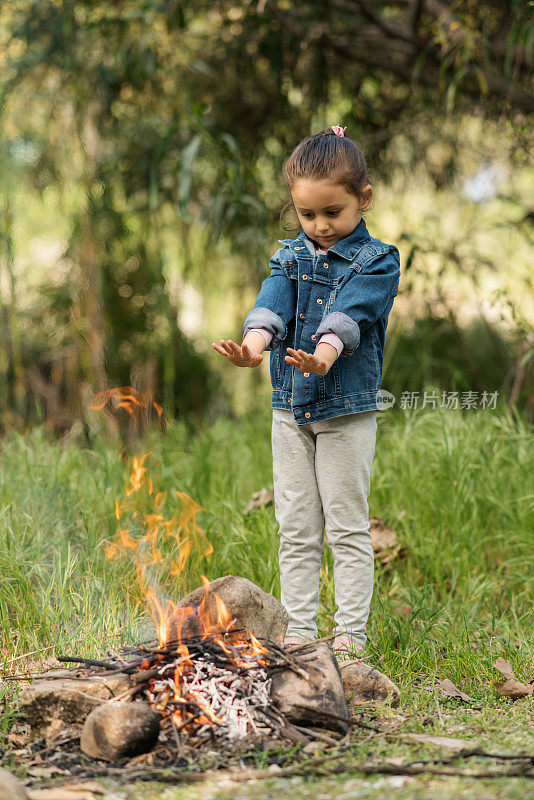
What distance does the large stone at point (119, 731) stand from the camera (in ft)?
6.11

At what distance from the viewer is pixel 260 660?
2.12 meters

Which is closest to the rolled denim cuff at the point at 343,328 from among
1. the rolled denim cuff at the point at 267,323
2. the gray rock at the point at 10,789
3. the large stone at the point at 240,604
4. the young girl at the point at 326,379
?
the young girl at the point at 326,379

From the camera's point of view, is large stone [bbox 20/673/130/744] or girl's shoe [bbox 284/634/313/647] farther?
girl's shoe [bbox 284/634/313/647]

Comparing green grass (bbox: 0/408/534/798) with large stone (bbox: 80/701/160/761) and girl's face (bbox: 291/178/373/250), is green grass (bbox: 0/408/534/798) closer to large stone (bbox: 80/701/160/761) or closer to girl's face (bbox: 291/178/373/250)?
large stone (bbox: 80/701/160/761)

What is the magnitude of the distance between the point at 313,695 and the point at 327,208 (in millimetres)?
1358

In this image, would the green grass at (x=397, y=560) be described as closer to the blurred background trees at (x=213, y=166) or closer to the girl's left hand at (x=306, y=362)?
the girl's left hand at (x=306, y=362)

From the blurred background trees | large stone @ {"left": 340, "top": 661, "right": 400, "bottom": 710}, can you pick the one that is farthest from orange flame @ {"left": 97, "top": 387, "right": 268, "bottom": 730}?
the blurred background trees

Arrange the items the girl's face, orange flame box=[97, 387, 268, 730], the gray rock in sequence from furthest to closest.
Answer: the girl's face → orange flame box=[97, 387, 268, 730] → the gray rock

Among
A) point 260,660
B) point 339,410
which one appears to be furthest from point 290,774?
point 339,410

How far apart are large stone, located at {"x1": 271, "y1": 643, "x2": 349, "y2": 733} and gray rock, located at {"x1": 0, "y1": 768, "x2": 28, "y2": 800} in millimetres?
649

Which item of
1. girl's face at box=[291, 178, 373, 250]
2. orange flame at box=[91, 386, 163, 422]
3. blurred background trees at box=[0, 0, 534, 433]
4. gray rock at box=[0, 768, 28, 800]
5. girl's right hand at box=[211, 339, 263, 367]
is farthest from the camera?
orange flame at box=[91, 386, 163, 422]

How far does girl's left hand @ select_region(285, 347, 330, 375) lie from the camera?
2.11 metres

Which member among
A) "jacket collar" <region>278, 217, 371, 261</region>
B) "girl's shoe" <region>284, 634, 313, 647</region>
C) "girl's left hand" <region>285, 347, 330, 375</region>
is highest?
"jacket collar" <region>278, 217, 371, 261</region>

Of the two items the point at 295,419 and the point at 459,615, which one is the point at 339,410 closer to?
the point at 295,419
